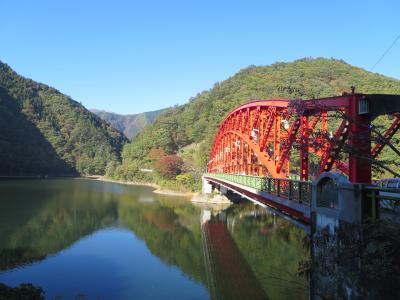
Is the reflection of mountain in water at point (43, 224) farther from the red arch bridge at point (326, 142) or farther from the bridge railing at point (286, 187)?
the red arch bridge at point (326, 142)

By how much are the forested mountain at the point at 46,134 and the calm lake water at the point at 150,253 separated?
224 ft

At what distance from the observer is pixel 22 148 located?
103875mm

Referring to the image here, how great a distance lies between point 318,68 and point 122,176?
6572cm

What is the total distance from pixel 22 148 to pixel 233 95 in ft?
193

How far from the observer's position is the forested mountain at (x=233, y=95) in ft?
288

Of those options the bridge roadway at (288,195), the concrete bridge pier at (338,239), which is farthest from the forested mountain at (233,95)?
the concrete bridge pier at (338,239)

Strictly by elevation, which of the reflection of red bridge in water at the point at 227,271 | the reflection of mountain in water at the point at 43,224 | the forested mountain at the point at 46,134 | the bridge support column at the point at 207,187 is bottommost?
the reflection of red bridge in water at the point at 227,271

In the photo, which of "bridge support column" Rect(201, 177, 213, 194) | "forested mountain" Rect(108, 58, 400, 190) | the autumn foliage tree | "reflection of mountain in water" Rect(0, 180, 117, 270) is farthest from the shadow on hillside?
"bridge support column" Rect(201, 177, 213, 194)

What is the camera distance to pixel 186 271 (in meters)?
20.7

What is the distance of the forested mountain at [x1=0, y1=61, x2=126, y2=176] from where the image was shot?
339ft

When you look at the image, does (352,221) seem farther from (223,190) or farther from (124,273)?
(223,190)

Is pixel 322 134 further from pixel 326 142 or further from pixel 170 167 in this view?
pixel 170 167

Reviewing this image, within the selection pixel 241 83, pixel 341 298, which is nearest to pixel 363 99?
pixel 341 298

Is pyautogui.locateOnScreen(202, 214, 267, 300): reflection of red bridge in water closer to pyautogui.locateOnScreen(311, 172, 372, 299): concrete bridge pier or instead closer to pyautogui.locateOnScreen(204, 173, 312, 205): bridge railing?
pyautogui.locateOnScreen(204, 173, 312, 205): bridge railing
